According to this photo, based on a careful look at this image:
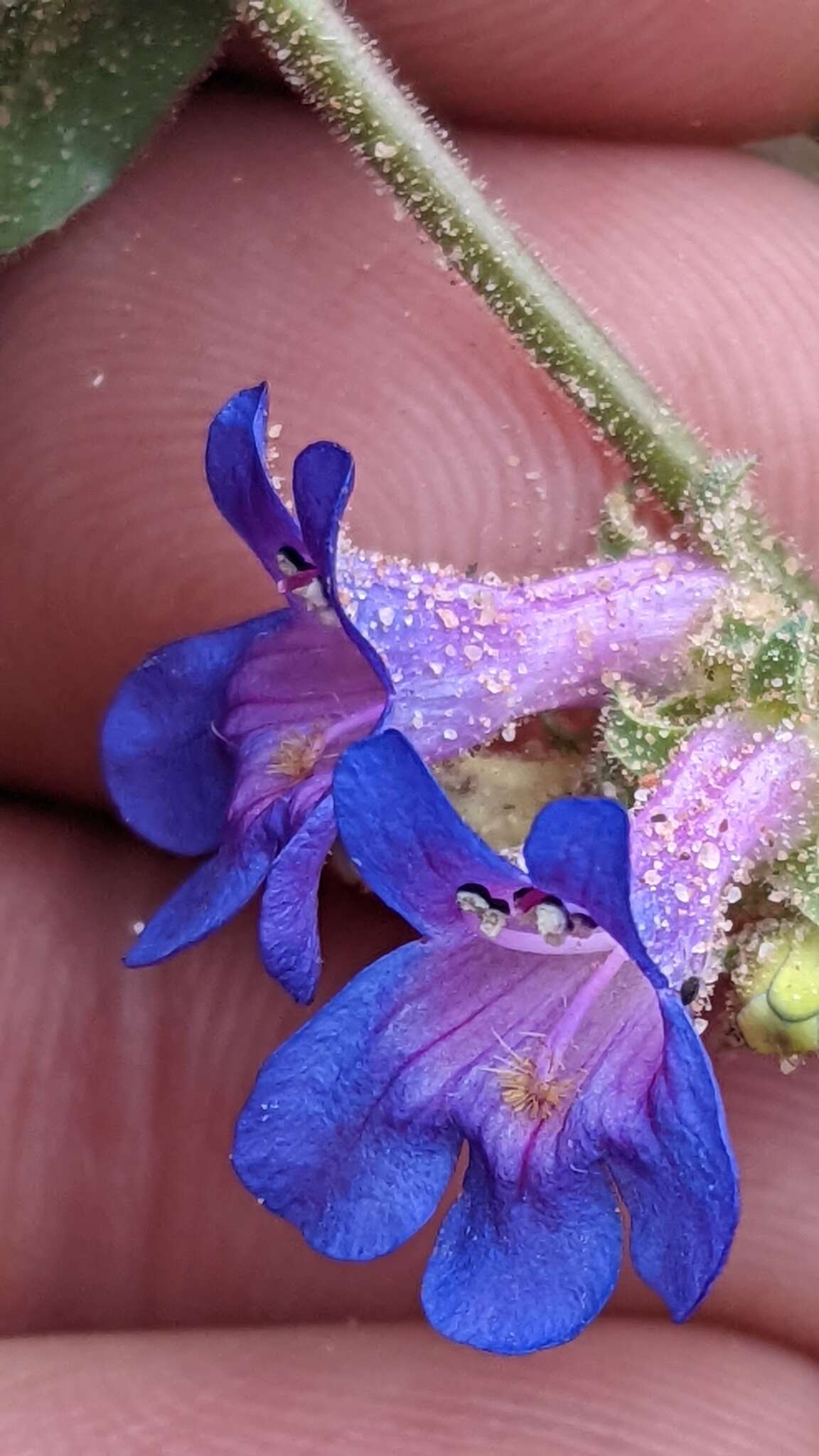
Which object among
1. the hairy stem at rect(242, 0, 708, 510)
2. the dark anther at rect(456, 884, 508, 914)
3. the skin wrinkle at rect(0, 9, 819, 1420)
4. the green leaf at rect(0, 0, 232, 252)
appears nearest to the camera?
the dark anther at rect(456, 884, 508, 914)

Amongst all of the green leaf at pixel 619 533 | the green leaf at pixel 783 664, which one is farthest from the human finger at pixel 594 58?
the green leaf at pixel 783 664

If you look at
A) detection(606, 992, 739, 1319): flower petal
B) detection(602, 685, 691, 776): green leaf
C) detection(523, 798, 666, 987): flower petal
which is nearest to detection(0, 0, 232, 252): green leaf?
detection(602, 685, 691, 776): green leaf

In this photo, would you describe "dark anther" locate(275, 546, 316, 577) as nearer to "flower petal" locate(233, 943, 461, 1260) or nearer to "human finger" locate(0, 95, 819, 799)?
"flower petal" locate(233, 943, 461, 1260)

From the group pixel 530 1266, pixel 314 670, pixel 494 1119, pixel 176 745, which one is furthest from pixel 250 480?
pixel 530 1266

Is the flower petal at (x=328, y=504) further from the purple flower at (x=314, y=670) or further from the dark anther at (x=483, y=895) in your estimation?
the dark anther at (x=483, y=895)

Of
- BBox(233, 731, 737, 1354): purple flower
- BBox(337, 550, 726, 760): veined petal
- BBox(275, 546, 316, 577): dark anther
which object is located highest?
BBox(275, 546, 316, 577): dark anther

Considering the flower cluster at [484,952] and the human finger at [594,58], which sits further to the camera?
the human finger at [594,58]

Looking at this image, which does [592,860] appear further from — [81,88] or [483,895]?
[81,88]

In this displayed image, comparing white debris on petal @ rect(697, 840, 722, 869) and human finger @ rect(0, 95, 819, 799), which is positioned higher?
human finger @ rect(0, 95, 819, 799)
